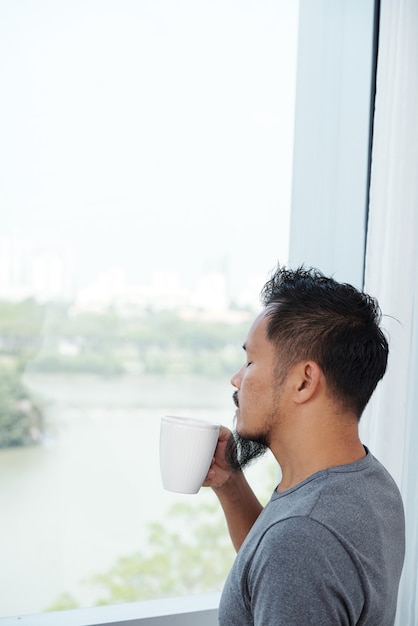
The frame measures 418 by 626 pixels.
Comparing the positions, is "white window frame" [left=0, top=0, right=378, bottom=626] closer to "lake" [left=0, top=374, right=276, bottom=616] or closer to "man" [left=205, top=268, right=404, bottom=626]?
"lake" [left=0, top=374, right=276, bottom=616]

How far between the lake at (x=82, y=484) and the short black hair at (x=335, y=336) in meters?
0.64

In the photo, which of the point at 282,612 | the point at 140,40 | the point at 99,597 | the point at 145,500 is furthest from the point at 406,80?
the point at 99,597

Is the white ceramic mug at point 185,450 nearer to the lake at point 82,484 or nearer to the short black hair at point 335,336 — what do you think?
the short black hair at point 335,336

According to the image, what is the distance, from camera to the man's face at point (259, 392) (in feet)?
3.55

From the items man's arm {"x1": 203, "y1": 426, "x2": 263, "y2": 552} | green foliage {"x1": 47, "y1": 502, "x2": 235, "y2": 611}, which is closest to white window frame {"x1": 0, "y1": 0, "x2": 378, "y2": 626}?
green foliage {"x1": 47, "y1": 502, "x2": 235, "y2": 611}

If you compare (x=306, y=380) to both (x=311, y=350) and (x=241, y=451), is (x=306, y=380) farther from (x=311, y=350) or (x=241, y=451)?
(x=241, y=451)

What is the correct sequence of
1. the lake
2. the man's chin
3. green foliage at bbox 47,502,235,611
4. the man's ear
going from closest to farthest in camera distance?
the man's ear → the man's chin → the lake → green foliage at bbox 47,502,235,611

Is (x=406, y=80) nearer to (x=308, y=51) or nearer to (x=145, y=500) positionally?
(x=308, y=51)

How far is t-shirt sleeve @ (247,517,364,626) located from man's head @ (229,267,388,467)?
0.21 metres

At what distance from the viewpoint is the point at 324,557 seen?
86 cm

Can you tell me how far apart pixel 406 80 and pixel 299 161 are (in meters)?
Result: 0.30

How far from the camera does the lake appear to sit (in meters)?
1.54

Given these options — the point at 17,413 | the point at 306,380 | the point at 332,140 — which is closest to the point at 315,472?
the point at 306,380

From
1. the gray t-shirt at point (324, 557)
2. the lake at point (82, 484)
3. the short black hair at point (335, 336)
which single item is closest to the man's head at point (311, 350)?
the short black hair at point (335, 336)
